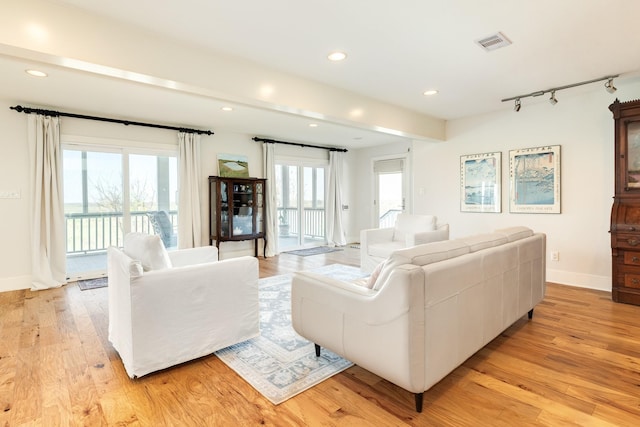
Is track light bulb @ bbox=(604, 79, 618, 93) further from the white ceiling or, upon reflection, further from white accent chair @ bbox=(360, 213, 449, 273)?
white accent chair @ bbox=(360, 213, 449, 273)

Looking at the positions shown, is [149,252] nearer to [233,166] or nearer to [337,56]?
[337,56]

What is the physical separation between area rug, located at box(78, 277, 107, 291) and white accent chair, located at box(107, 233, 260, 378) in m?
2.05

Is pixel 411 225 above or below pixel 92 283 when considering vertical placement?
above

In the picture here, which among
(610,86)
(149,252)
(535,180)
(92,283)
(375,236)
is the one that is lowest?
(92,283)

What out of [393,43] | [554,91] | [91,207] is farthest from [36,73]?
[554,91]

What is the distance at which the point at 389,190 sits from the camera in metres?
7.20

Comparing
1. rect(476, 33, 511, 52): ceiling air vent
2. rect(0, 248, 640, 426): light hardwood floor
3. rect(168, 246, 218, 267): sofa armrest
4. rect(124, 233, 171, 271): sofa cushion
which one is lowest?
rect(0, 248, 640, 426): light hardwood floor

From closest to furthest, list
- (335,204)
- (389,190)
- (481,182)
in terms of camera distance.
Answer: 1. (481,182)
2. (389,190)
3. (335,204)

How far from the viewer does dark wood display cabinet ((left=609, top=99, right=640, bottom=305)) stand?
332 cm

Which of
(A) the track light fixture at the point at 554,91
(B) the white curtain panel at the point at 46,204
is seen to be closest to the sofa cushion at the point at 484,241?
(A) the track light fixture at the point at 554,91

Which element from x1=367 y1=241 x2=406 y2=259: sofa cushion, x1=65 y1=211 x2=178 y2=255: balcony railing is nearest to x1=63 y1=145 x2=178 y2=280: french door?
x1=65 y1=211 x2=178 y2=255: balcony railing

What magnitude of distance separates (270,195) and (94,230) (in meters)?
2.81

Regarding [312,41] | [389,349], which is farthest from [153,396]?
[312,41]

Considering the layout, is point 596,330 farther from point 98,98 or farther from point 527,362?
point 98,98
